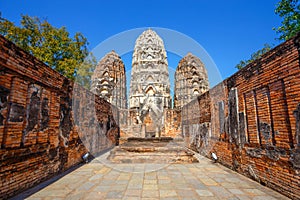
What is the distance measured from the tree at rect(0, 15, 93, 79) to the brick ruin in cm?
1042

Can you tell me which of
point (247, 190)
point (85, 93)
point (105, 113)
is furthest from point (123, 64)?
point (247, 190)

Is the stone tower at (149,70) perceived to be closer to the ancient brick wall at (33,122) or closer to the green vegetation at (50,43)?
the green vegetation at (50,43)

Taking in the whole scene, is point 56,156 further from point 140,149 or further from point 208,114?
point 208,114

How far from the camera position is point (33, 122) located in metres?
3.97

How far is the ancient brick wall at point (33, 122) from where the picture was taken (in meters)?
3.23

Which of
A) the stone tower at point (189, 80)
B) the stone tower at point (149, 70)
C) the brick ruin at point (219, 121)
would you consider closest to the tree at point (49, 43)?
the brick ruin at point (219, 121)

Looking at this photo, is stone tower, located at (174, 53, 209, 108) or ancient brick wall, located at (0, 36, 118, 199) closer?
ancient brick wall, located at (0, 36, 118, 199)

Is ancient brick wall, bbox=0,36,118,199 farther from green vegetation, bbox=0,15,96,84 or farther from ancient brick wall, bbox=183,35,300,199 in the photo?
green vegetation, bbox=0,15,96,84

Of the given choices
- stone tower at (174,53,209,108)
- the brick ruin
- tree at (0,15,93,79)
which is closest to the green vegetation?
tree at (0,15,93,79)

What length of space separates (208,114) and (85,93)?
5.11m

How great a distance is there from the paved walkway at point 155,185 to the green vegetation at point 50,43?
1241cm

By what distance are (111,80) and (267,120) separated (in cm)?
2762

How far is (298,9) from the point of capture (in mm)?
8820

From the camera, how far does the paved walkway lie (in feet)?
11.2
